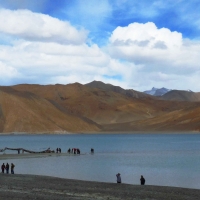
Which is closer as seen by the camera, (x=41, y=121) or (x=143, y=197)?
(x=143, y=197)

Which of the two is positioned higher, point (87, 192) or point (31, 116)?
point (31, 116)

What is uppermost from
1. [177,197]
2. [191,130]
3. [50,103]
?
[50,103]

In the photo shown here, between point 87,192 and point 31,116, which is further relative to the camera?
point 31,116

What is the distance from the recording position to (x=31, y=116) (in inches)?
6634

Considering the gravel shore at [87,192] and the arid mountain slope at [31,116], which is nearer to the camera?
the gravel shore at [87,192]

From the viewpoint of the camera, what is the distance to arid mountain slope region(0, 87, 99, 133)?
165125 mm

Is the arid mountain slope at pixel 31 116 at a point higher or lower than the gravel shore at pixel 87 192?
higher

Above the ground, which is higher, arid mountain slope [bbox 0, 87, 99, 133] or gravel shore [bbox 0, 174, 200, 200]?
arid mountain slope [bbox 0, 87, 99, 133]

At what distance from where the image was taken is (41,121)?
170m

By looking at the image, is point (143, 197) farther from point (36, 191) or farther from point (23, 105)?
point (23, 105)

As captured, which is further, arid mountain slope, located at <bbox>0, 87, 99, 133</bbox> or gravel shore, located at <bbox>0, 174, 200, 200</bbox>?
arid mountain slope, located at <bbox>0, 87, 99, 133</bbox>

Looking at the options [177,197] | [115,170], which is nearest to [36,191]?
[177,197]

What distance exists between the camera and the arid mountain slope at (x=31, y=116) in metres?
165

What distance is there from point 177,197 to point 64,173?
18.2 meters
